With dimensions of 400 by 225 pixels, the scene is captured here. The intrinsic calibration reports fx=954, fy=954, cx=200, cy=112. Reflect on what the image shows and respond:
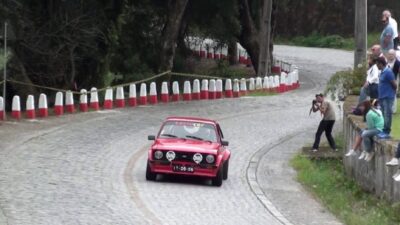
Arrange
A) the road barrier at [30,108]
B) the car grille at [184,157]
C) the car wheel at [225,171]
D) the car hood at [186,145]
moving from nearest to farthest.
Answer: the car grille at [184,157], the car hood at [186,145], the car wheel at [225,171], the road barrier at [30,108]

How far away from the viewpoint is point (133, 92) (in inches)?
1325

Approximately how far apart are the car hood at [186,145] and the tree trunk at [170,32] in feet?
67.4

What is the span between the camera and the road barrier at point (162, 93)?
29.1m

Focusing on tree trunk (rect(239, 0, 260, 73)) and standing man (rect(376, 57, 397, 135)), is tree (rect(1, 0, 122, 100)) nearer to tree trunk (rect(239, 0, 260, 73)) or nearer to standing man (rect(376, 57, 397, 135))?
tree trunk (rect(239, 0, 260, 73))

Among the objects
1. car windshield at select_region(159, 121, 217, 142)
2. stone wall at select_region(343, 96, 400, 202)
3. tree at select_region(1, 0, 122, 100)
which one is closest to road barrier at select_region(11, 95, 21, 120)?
tree at select_region(1, 0, 122, 100)

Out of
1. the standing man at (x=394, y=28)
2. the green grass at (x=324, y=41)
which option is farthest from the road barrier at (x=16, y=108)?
the green grass at (x=324, y=41)

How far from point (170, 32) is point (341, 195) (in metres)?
21.7

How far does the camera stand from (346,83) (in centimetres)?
2786

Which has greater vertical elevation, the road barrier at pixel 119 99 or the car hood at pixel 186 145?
the road barrier at pixel 119 99

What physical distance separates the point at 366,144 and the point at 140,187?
4.72m

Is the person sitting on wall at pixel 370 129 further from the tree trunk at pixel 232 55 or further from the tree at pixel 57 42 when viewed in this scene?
the tree trunk at pixel 232 55

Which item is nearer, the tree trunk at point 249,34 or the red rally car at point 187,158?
the red rally car at point 187,158

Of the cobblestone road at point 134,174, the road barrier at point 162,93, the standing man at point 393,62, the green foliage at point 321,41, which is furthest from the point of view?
the green foliage at point 321,41

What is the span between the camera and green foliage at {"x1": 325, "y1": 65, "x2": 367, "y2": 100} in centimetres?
2764
